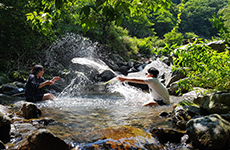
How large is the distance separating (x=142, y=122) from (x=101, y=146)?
153cm

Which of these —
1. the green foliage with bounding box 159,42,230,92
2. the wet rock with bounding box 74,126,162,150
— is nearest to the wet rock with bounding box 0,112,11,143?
the wet rock with bounding box 74,126,162,150

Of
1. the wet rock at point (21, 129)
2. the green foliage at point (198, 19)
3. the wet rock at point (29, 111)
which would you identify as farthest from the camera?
the green foliage at point (198, 19)

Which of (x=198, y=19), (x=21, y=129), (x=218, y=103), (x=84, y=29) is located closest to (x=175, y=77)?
(x=218, y=103)

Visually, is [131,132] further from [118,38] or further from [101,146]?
[118,38]

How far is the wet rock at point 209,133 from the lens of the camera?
2.59 metres

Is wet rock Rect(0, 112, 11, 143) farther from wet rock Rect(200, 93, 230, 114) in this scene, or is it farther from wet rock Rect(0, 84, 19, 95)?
wet rock Rect(0, 84, 19, 95)

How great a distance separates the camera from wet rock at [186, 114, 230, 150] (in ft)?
8.49

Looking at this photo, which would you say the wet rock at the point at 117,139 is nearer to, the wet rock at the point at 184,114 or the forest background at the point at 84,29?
the wet rock at the point at 184,114

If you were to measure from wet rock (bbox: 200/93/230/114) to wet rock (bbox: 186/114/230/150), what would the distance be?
22.1 inches

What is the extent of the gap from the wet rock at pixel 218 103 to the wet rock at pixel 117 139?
148 centimetres

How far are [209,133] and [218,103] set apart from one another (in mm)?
1043

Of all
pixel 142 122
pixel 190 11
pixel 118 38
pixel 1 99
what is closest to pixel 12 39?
pixel 1 99

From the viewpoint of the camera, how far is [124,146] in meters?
2.61

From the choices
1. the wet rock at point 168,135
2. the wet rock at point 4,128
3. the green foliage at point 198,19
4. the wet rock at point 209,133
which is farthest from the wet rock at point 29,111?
the green foliage at point 198,19
